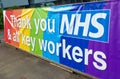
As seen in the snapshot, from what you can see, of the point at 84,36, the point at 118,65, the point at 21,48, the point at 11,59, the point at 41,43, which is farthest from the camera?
the point at 21,48

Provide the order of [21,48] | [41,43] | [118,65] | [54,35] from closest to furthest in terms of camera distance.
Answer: [118,65] < [54,35] < [41,43] < [21,48]

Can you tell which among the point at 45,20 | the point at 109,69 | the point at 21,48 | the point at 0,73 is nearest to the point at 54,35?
the point at 45,20

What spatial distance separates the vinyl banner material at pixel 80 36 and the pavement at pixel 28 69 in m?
0.26

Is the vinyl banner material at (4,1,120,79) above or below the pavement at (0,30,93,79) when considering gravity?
above

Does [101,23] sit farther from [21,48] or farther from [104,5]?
[21,48]

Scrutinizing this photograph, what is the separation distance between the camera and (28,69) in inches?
300

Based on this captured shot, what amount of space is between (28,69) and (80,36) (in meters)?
2.40

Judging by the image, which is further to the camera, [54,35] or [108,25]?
[54,35]

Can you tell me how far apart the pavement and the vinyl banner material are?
256mm

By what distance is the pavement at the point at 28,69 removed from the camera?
6.77 m

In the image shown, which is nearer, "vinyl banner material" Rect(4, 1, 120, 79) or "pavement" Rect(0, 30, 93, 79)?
"vinyl banner material" Rect(4, 1, 120, 79)

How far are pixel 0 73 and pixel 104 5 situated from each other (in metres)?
4.05

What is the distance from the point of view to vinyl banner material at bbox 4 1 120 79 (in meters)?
5.16

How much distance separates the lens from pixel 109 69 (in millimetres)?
5277
